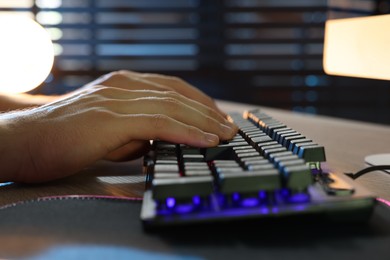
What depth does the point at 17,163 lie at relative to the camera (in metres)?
0.50

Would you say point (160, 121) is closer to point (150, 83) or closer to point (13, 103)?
point (150, 83)

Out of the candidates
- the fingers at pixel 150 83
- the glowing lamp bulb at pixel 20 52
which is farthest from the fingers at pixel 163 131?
the glowing lamp bulb at pixel 20 52

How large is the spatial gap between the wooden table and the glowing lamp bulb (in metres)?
0.80

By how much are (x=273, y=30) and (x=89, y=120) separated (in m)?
1.50

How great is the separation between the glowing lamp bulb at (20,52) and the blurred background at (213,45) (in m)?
0.46

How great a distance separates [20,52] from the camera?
131cm

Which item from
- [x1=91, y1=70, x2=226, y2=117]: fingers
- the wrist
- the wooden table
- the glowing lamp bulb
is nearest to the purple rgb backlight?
the wooden table

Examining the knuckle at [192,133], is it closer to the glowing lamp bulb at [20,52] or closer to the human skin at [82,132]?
the human skin at [82,132]

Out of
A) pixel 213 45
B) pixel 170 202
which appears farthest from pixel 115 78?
pixel 213 45

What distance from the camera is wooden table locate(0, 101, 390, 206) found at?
48cm

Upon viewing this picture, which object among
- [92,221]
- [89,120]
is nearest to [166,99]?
[89,120]

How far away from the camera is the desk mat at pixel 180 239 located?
0.33 metres

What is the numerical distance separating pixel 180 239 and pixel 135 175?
0.22m

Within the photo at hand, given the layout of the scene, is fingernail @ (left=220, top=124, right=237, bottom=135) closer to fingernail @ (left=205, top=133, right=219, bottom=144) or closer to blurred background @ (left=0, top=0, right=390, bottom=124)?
fingernail @ (left=205, top=133, right=219, bottom=144)
